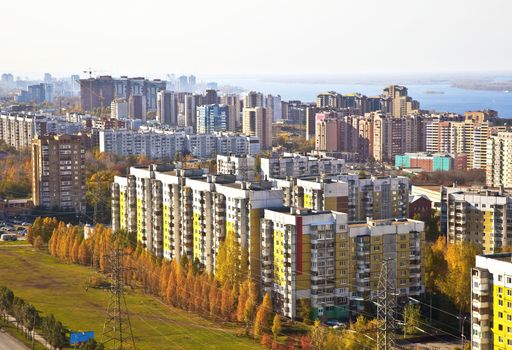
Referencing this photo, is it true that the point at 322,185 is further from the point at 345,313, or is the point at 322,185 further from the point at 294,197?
the point at 345,313

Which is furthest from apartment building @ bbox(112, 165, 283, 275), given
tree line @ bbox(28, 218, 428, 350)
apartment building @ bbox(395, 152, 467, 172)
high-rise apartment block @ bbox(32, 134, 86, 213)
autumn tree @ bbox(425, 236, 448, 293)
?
apartment building @ bbox(395, 152, 467, 172)

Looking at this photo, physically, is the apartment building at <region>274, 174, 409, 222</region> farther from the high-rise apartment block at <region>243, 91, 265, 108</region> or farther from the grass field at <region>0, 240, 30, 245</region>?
the high-rise apartment block at <region>243, 91, 265, 108</region>

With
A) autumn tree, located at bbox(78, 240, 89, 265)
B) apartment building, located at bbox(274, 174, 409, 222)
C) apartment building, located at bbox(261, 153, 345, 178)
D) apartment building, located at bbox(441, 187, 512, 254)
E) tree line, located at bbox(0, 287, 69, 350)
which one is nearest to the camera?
tree line, located at bbox(0, 287, 69, 350)

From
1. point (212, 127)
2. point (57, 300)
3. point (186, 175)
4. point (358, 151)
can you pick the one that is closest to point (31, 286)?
point (57, 300)

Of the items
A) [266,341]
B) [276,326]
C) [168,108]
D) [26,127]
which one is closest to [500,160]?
[276,326]

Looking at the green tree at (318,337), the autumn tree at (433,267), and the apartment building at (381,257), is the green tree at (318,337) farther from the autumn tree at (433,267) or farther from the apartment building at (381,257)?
the autumn tree at (433,267)

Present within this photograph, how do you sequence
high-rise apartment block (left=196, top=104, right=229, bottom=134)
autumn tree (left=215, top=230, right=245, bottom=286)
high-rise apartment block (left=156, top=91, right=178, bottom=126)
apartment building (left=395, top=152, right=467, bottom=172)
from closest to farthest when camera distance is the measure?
autumn tree (left=215, top=230, right=245, bottom=286) → apartment building (left=395, top=152, right=467, bottom=172) → high-rise apartment block (left=196, top=104, right=229, bottom=134) → high-rise apartment block (left=156, top=91, right=178, bottom=126)

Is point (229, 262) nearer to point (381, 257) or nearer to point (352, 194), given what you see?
point (381, 257)
